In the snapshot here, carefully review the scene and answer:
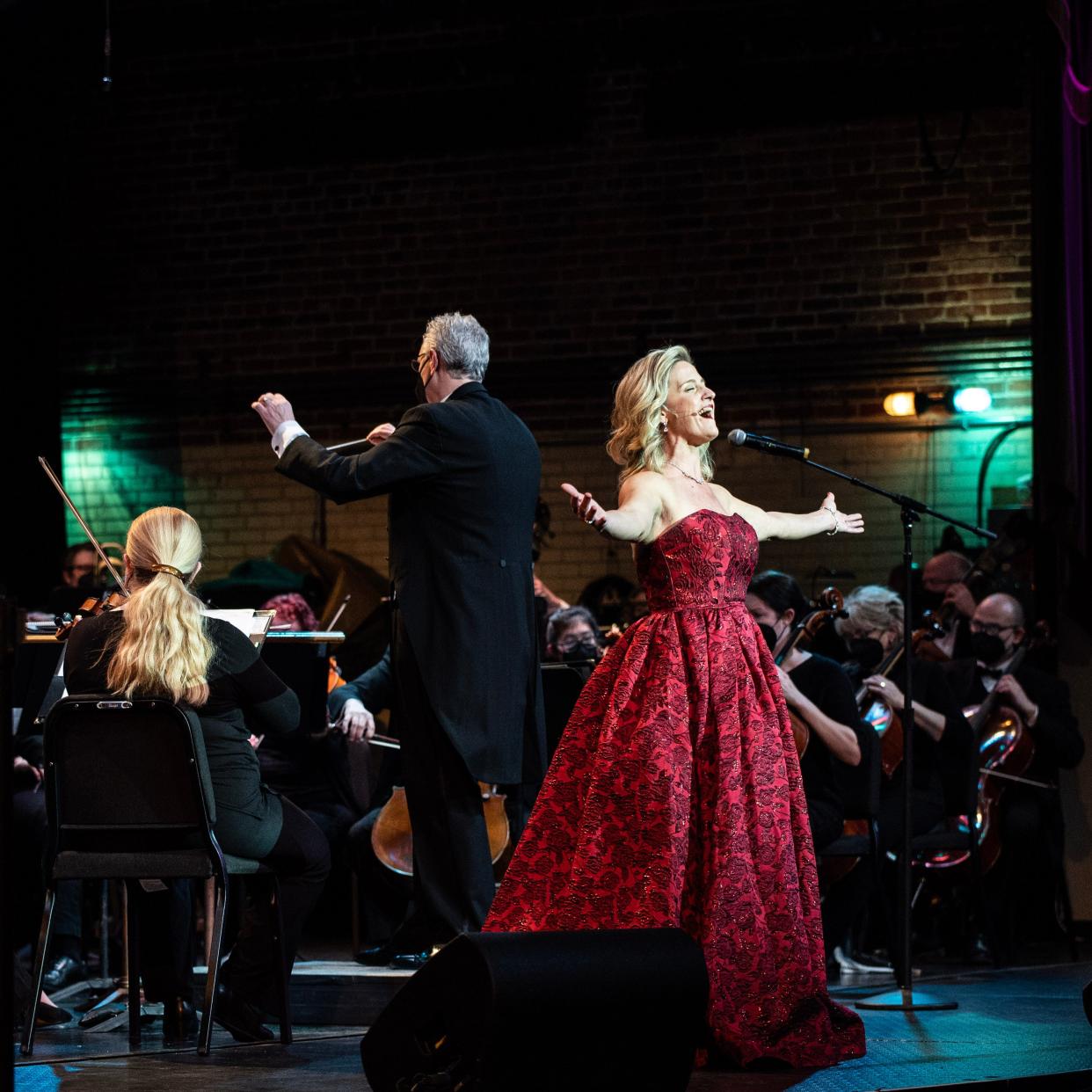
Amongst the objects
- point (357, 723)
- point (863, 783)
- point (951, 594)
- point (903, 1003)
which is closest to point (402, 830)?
point (357, 723)

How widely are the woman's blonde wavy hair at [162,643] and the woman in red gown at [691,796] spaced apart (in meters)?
0.86

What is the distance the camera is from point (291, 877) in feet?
13.8

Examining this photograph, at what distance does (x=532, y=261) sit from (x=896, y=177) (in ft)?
6.72

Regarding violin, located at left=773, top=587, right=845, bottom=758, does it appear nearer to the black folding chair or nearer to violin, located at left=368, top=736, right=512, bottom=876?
violin, located at left=368, top=736, right=512, bottom=876

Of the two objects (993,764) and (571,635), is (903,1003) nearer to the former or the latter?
(993,764)

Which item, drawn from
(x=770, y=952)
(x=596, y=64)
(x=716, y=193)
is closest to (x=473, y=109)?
(x=596, y=64)

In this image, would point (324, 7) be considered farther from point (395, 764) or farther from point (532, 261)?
point (395, 764)

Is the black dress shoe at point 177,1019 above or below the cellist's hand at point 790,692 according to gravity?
below

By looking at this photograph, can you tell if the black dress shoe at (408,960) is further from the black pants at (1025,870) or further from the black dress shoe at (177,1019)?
the black pants at (1025,870)

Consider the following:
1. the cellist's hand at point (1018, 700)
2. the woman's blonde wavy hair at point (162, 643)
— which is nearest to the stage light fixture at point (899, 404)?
the cellist's hand at point (1018, 700)

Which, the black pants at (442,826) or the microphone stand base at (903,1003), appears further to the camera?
Answer: the microphone stand base at (903,1003)

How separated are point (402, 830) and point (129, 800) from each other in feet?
4.94

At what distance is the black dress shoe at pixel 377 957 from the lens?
5.11 meters

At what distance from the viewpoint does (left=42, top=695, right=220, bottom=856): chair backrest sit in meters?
3.74
